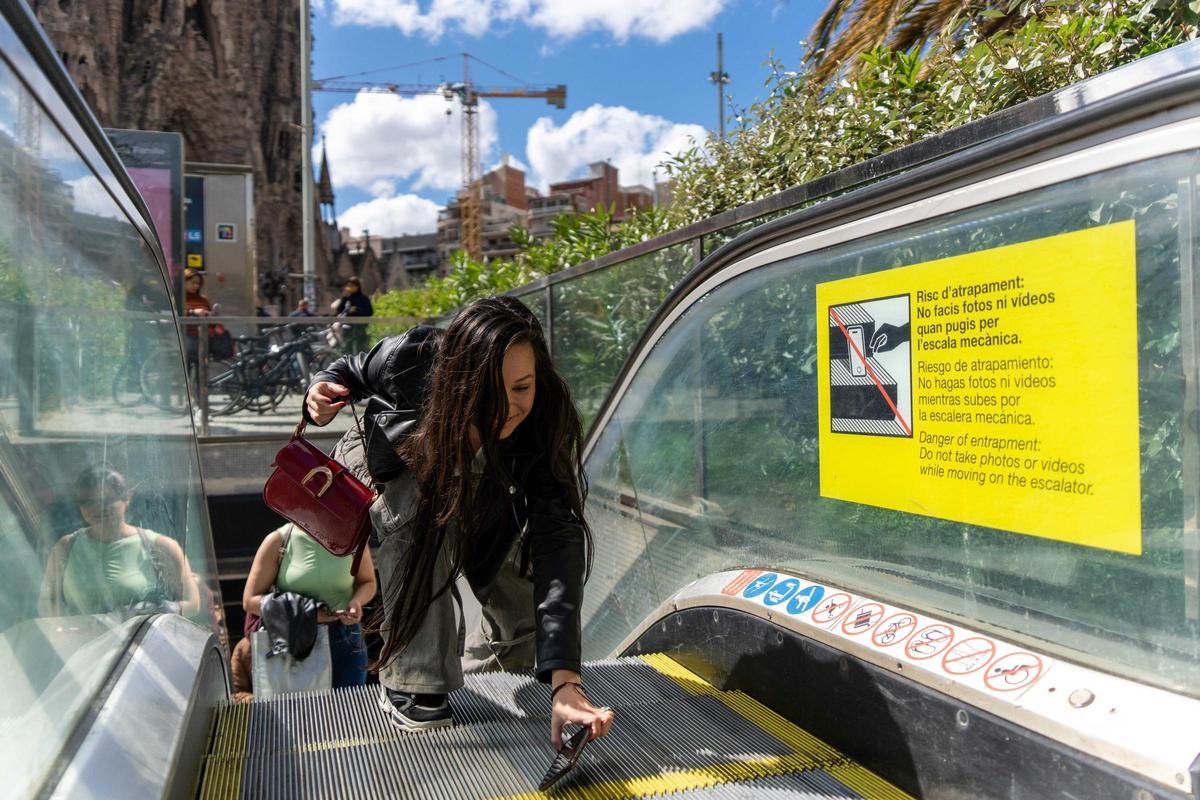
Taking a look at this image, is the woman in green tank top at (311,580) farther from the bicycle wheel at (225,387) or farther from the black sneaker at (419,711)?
the bicycle wheel at (225,387)

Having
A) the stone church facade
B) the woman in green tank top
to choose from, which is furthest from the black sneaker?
the stone church facade

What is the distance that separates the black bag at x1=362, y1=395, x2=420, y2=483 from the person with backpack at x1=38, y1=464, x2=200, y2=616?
62cm

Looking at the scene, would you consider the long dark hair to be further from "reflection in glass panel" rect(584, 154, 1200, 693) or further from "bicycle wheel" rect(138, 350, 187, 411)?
"bicycle wheel" rect(138, 350, 187, 411)

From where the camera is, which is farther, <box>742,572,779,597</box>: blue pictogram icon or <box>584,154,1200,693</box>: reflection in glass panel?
<box>742,572,779,597</box>: blue pictogram icon

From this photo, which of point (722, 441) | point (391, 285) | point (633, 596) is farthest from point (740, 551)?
point (391, 285)

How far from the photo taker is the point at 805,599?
8.62 ft

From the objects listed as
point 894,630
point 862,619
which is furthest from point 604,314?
point 894,630

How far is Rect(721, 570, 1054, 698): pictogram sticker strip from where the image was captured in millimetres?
1894

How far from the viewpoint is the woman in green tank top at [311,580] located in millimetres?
4406

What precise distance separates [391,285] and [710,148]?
263 feet

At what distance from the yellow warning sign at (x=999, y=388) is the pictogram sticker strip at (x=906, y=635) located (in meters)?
0.26

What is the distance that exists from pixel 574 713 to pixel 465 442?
0.70 m

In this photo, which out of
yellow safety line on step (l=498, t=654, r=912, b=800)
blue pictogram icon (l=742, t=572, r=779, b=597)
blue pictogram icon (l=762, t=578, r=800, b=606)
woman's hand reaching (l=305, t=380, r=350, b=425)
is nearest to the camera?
yellow safety line on step (l=498, t=654, r=912, b=800)

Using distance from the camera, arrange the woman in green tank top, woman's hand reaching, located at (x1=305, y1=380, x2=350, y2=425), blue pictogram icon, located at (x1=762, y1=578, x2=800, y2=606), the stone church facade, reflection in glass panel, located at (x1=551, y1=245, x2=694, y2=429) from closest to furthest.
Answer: woman's hand reaching, located at (x1=305, y1=380, x2=350, y2=425) < blue pictogram icon, located at (x1=762, y1=578, x2=800, y2=606) < the woman in green tank top < reflection in glass panel, located at (x1=551, y1=245, x2=694, y2=429) < the stone church facade
